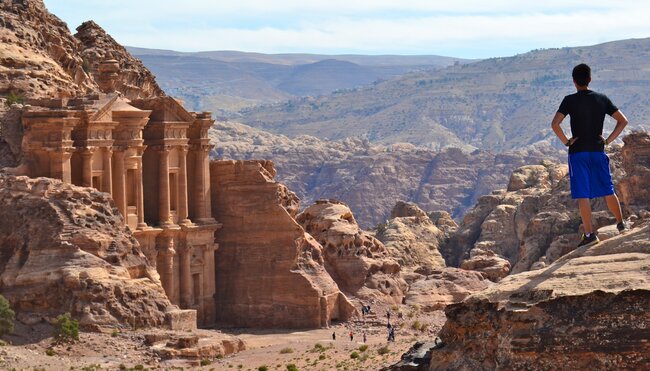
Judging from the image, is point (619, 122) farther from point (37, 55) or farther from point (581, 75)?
point (37, 55)

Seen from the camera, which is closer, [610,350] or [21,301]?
[610,350]

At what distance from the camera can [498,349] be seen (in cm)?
2008

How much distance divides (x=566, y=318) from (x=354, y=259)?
50551 mm

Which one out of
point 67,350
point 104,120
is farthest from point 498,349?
point 104,120

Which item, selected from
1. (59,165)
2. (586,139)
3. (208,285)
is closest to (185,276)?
(208,285)

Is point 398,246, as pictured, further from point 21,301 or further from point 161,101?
point 21,301

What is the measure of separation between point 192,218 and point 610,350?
46224 mm

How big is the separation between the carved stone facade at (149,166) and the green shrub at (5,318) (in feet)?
27.6

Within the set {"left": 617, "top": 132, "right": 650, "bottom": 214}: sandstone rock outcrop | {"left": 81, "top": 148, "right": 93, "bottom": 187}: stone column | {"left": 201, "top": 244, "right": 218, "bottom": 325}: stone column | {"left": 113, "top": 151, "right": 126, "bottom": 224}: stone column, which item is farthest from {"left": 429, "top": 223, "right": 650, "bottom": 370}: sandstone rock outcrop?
{"left": 617, "top": 132, "right": 650, "bottom": 214}: sandstone rock outcrop

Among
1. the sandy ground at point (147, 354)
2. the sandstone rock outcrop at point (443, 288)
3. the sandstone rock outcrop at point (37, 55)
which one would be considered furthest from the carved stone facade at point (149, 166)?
the sandstone rock outcrop at point (443, 288)

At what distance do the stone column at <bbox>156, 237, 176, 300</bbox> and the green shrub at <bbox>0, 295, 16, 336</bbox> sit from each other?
14.3m

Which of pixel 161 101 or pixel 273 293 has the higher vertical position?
pixel 161 101

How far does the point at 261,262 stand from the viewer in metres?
65.1

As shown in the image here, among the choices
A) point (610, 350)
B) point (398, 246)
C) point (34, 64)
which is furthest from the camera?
point (398, 246)
